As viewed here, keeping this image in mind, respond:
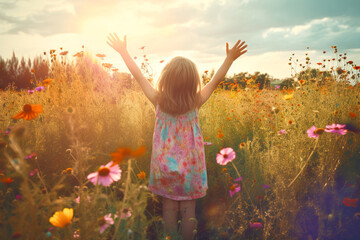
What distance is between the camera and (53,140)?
2.67 meters

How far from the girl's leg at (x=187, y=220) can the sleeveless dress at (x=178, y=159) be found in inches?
3.6

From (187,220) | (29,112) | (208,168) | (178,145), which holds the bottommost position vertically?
(187,220)

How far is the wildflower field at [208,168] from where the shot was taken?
4.23ft

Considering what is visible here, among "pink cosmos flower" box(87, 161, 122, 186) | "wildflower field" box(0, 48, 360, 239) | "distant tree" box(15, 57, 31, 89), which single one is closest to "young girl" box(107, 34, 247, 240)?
"wildflower field" box(0, 48, 360, 239)

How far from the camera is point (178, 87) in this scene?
78.7 inches

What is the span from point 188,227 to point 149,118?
148 cm

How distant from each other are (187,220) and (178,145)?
59cm

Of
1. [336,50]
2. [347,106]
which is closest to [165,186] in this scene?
[347,106]

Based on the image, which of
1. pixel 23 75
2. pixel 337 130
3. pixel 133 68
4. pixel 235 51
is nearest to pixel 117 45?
pixel 133 68

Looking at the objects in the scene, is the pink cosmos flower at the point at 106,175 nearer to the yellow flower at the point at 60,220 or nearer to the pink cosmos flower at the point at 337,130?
the yellow flower at the point at 60,220

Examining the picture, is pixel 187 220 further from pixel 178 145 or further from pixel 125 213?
pixel 125 213

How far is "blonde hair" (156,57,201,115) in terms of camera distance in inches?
77.9

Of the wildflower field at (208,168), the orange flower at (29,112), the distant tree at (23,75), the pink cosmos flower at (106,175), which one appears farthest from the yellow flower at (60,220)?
the distant tree at (23,75)

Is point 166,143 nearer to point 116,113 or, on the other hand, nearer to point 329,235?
point 116,113
